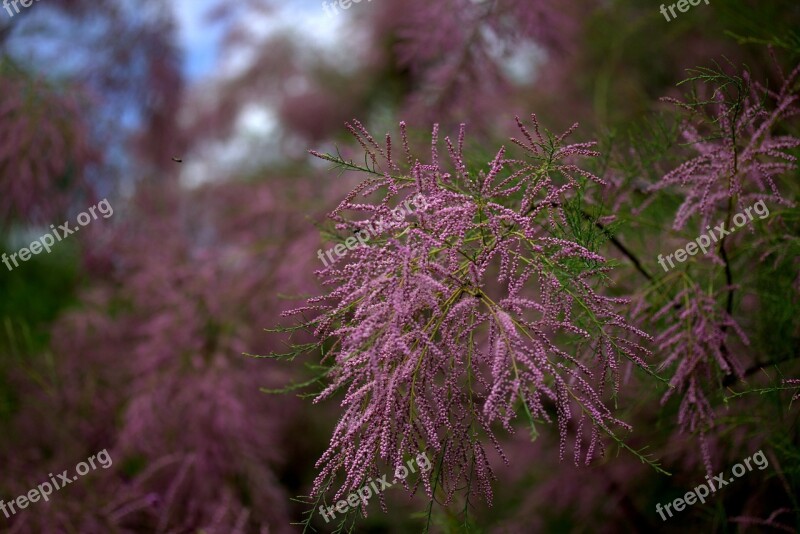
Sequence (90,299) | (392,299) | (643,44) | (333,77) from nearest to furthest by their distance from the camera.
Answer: (392,299) < (90,299) < (643,44) < (333,77)

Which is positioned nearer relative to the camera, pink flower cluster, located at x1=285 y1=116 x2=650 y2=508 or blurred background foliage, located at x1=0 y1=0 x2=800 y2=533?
pink flower cluster, located at x1=285 y1=116 x2=650 y2=508

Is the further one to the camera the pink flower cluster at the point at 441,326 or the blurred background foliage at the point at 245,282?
the blurred background foliage at the point at 245,282

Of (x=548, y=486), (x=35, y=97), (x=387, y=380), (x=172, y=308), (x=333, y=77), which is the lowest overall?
(x=548, y=486)

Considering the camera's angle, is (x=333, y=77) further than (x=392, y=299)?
Yes

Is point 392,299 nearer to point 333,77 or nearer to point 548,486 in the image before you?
point 548,486

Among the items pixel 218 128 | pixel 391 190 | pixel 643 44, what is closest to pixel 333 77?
pixel 218 128

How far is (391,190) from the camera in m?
1.35

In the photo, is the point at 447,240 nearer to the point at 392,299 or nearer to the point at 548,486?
the point at 392,299

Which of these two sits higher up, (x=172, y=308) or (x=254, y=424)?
(x=172, y=308)

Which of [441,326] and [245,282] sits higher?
[245,282]

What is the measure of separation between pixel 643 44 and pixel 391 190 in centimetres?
401

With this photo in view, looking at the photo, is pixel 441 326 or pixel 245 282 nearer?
pixel 441 326

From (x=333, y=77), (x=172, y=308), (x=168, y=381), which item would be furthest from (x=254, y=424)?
(x=333, y=77)

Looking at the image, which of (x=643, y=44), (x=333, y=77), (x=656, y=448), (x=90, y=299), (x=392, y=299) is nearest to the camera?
(x=392, y=299)
